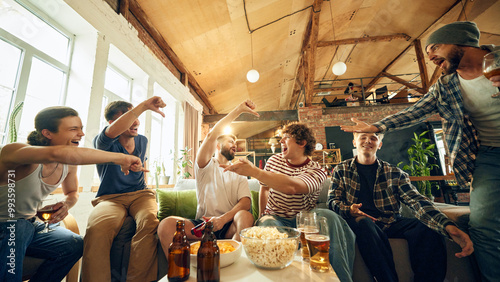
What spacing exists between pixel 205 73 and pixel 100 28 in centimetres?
250

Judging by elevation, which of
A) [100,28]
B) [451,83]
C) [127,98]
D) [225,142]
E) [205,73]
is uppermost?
[205,73]

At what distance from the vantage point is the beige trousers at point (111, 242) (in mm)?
1285

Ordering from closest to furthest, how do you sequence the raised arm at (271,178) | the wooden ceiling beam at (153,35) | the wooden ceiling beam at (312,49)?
the raised arm at (271,178) < the wooden ceiling beam at (153,35) < the wooden ceiling beam at (312,49)

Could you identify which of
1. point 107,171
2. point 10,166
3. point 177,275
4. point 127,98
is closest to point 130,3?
point 127,98

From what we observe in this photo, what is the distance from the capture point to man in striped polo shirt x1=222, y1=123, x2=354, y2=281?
3.64ft

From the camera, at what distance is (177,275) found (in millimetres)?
752

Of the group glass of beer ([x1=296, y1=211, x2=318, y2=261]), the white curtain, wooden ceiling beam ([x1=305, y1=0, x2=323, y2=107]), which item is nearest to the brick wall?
wooden ceiling beam ([x1=305, y1=0, x2=323, y2=107])

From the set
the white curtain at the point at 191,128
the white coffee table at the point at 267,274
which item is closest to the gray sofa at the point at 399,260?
the white coffee table at the point at 267,274

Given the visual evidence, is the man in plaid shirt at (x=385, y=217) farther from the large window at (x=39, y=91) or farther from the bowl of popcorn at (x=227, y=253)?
the large window at (x=39, y=91)

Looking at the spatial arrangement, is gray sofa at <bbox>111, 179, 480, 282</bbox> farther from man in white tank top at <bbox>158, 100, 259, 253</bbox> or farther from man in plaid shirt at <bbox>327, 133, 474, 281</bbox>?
man in white tank top at <bbox>158, 100, 259, 253</bbox>

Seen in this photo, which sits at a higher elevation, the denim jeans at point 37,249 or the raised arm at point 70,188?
the raised arm at point 70,188

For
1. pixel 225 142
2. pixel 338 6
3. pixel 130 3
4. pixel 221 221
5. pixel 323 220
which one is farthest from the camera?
pixel 338 6

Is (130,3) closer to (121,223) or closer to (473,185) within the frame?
(121,223)

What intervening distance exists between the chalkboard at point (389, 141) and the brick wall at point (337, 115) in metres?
0.18
